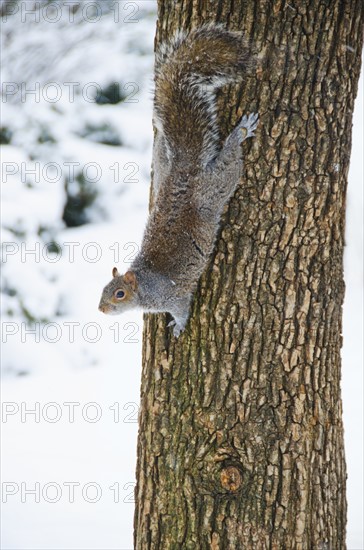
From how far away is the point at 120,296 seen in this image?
2.71m

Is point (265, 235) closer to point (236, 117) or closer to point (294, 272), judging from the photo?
point (294, 272)

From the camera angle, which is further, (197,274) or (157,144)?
(157,144)

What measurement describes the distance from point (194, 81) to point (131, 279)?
2.41 ft

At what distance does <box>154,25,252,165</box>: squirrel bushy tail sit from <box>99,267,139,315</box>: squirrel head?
0.51 m

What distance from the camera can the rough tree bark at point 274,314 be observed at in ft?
6.92

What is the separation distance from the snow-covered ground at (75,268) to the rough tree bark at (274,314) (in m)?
1.49

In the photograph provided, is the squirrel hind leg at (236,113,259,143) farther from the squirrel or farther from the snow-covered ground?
the snow-covered ground

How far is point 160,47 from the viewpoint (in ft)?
7.70

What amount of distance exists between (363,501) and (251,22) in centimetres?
258

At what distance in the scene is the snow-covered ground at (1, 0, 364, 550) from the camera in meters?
4.08

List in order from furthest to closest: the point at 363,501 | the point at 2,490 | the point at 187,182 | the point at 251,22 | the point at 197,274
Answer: the point at 2,490 < the point at 363,501 < the point at 187,182 < the point at 197,274 < the point at 251,22

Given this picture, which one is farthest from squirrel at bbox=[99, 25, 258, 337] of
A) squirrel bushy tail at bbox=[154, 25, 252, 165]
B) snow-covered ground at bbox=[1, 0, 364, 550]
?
snow-covered ground at bbox=[1, 0, 364, 550]

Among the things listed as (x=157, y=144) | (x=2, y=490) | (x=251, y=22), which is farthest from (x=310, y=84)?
(x=2, y=490)

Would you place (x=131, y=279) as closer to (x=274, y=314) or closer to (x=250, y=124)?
(x=274, y=314)
